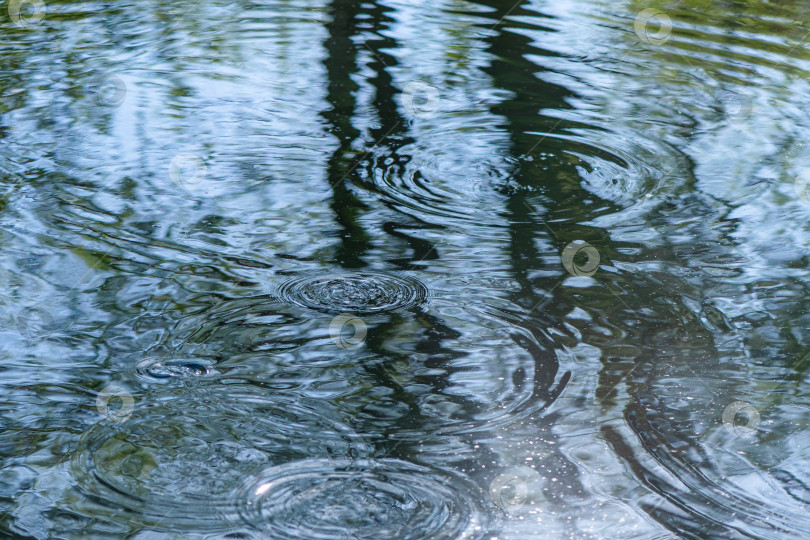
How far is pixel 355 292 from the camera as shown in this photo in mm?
3736

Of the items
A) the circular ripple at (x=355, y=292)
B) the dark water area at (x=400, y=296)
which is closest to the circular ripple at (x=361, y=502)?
the dark water area at (x=400, y=296)

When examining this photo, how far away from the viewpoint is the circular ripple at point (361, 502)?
245cm

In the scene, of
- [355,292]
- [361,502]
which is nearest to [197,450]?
[361,502]

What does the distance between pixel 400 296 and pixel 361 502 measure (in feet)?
4.22

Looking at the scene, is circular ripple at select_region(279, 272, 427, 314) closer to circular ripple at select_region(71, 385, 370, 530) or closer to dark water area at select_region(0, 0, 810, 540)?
dark water area at select_region(0, 0, 810, 540)

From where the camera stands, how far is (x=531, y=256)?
161 inches

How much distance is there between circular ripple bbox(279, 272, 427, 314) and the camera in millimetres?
3627

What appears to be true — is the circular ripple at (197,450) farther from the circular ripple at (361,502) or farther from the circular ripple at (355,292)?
the circular ripple at (355,292)

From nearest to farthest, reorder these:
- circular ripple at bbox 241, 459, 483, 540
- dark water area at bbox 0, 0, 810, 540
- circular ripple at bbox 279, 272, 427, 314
Answer: circular ripple at bbox 241, 459, 483, 540 → dark water area at bbox 0, 0, 810, 540 → circular ripple at bbox 279, 272, 427, 314

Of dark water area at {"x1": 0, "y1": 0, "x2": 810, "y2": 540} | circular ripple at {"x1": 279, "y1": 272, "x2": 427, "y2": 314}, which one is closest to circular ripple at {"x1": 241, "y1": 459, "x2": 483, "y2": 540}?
dark water area at {"x1": 0, "y1": 0, "x2": 810, "y2": 540}

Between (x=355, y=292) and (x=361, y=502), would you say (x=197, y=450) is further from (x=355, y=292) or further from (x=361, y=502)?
(x=355, y=292)

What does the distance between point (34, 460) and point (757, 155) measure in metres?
4.22

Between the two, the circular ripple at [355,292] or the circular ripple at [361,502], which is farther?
the circular ripple at [355,292]

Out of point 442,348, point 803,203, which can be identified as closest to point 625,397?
point 442,348
